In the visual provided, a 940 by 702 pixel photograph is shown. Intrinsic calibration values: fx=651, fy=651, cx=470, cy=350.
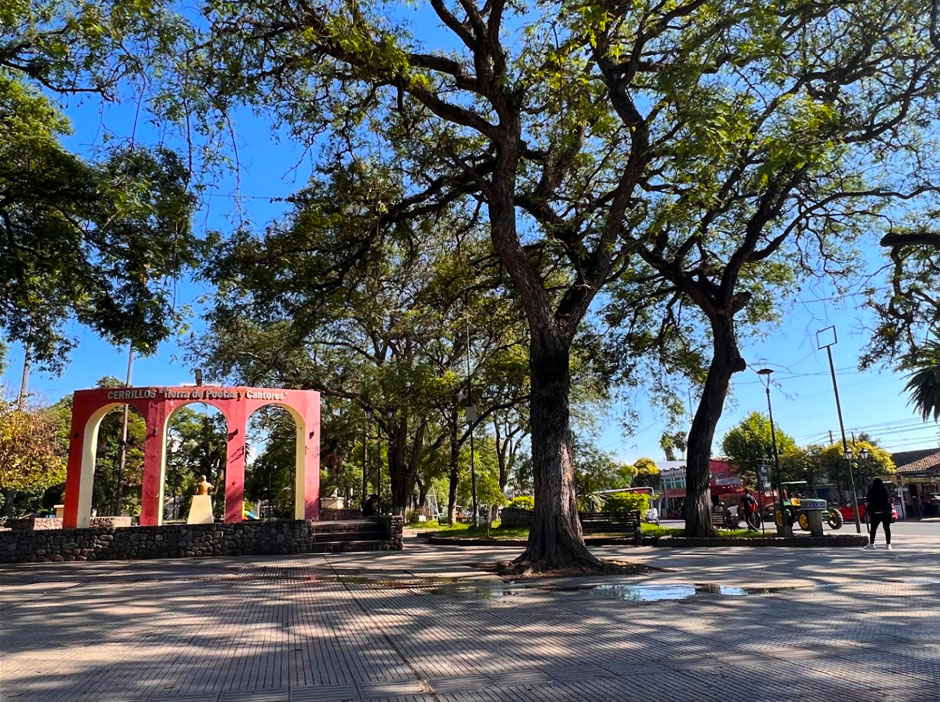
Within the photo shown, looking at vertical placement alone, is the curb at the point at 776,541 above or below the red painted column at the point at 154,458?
below

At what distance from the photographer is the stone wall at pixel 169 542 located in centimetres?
1538

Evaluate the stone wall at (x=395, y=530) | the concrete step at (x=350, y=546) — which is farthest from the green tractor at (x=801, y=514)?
the concrete step at (x=350, y=546)

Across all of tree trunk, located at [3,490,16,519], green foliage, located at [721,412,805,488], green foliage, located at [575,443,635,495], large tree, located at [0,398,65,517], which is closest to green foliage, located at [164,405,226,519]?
tree trunk, located at [3,490,16,519]

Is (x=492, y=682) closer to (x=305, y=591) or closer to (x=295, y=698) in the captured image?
(x=295, y=698)

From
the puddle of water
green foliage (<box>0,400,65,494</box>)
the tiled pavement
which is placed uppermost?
green foliage (<box>0,400,65,494</box>)

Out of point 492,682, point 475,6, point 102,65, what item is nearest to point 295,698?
point 492,682

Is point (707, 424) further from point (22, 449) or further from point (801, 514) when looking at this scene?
point (22, 449)

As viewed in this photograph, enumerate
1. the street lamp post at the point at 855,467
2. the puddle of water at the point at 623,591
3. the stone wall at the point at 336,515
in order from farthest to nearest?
1. the stone wall at the point at 336,515
2. the street lamp post at the point at 855,467
3. the puddle of water at the point at 623,591

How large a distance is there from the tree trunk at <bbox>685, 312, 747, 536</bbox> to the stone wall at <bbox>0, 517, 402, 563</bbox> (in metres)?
8.26

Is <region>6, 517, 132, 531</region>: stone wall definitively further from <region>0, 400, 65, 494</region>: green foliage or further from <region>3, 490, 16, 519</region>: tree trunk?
<region>3, 490, 16, 519</region>: tree trunk

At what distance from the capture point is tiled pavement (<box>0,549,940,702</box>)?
4207mm

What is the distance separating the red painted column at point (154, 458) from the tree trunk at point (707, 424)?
46.9 feet

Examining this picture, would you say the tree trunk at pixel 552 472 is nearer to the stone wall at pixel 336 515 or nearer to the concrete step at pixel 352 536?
the concrete step at pixel 352 536

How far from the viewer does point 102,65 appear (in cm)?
967
